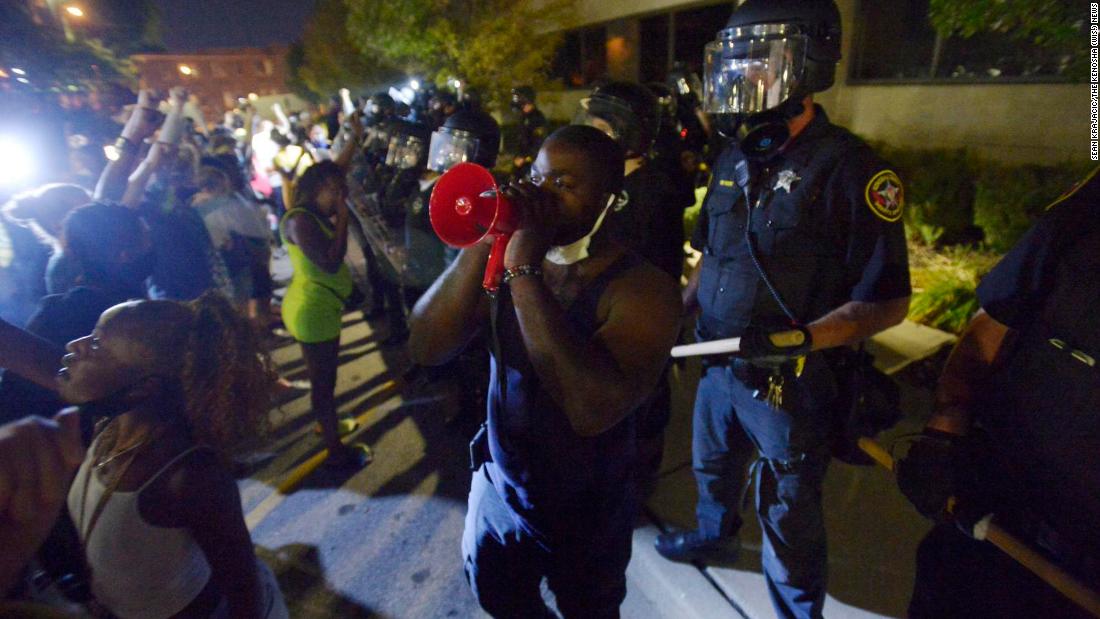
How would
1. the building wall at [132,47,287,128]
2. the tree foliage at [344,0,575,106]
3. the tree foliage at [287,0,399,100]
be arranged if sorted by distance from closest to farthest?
the tree foliage at [344,0,575,106], the tree foliage at [287,0,399,100], the building wall at [132,47,287,128]

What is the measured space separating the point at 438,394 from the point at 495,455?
308 cm

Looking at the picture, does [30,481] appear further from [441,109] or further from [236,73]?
[236,73]

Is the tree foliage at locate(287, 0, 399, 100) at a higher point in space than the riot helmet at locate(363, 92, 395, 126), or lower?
higher

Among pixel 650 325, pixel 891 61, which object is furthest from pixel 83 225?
pixel 891 61

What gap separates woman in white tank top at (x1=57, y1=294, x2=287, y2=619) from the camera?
1551 millimetres

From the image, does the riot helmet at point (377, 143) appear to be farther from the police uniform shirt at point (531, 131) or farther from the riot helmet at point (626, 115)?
the riot helmet at point (626, 115)

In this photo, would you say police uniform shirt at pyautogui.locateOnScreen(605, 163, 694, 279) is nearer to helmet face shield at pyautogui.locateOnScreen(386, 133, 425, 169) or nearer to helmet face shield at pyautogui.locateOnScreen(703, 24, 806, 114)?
helmet face shield at pyautogui.locateOnScreen(703, 24, 806, 114)

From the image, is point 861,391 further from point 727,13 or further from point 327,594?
point 727,13

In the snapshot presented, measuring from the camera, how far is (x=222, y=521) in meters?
1.59

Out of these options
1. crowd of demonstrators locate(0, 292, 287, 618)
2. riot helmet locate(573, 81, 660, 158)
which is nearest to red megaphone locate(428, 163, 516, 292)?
crowd of demonstrators locate(0, 292, 287, 618)

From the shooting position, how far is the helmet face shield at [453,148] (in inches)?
148

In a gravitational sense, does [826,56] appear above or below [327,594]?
above

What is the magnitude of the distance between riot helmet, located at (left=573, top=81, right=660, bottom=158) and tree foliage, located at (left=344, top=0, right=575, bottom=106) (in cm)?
1233

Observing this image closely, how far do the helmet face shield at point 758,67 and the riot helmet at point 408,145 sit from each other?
3.01 metres
